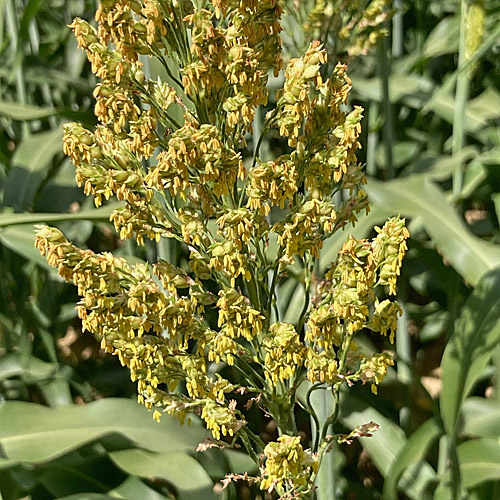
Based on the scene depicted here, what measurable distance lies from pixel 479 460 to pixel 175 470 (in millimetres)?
416

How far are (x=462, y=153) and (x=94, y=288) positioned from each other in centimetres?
91

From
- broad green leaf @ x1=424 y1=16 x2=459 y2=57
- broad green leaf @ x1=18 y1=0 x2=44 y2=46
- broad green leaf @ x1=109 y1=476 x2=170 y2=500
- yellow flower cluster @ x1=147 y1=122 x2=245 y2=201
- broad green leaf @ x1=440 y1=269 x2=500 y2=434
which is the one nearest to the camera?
yellow flower cluster @ x1=147 y1=122 x2=245 y2=201

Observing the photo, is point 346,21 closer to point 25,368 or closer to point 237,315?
point 237,315

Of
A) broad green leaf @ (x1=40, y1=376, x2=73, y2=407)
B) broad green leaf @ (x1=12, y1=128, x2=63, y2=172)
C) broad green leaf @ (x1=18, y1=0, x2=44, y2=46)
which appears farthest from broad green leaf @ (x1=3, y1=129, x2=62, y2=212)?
broad green leaf @ (x1=40, y1=376, x2=73, y2=407)

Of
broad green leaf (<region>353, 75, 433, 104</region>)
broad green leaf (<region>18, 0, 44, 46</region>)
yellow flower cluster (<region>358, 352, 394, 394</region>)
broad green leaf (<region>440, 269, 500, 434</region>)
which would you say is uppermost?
broad green leaf (<region>18, 0, 44, 46</region>)

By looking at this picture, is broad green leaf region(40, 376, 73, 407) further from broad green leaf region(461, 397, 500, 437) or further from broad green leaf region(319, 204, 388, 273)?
broad green leaf region(461, 397, 500, 437)

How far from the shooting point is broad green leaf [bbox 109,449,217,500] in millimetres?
954

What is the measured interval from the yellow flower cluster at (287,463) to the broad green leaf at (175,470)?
30 centimetres

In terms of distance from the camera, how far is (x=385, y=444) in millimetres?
1187

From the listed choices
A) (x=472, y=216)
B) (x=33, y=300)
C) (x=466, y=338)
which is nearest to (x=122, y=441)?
(x=466, y=338)

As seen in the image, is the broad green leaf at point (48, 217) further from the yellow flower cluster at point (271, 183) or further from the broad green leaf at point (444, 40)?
the broad green leaf at point (444, 40)

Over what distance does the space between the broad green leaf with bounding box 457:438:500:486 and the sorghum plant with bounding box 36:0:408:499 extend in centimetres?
43

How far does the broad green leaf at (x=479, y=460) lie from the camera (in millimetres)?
1028

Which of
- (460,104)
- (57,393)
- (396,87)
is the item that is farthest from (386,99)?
(57,393)
